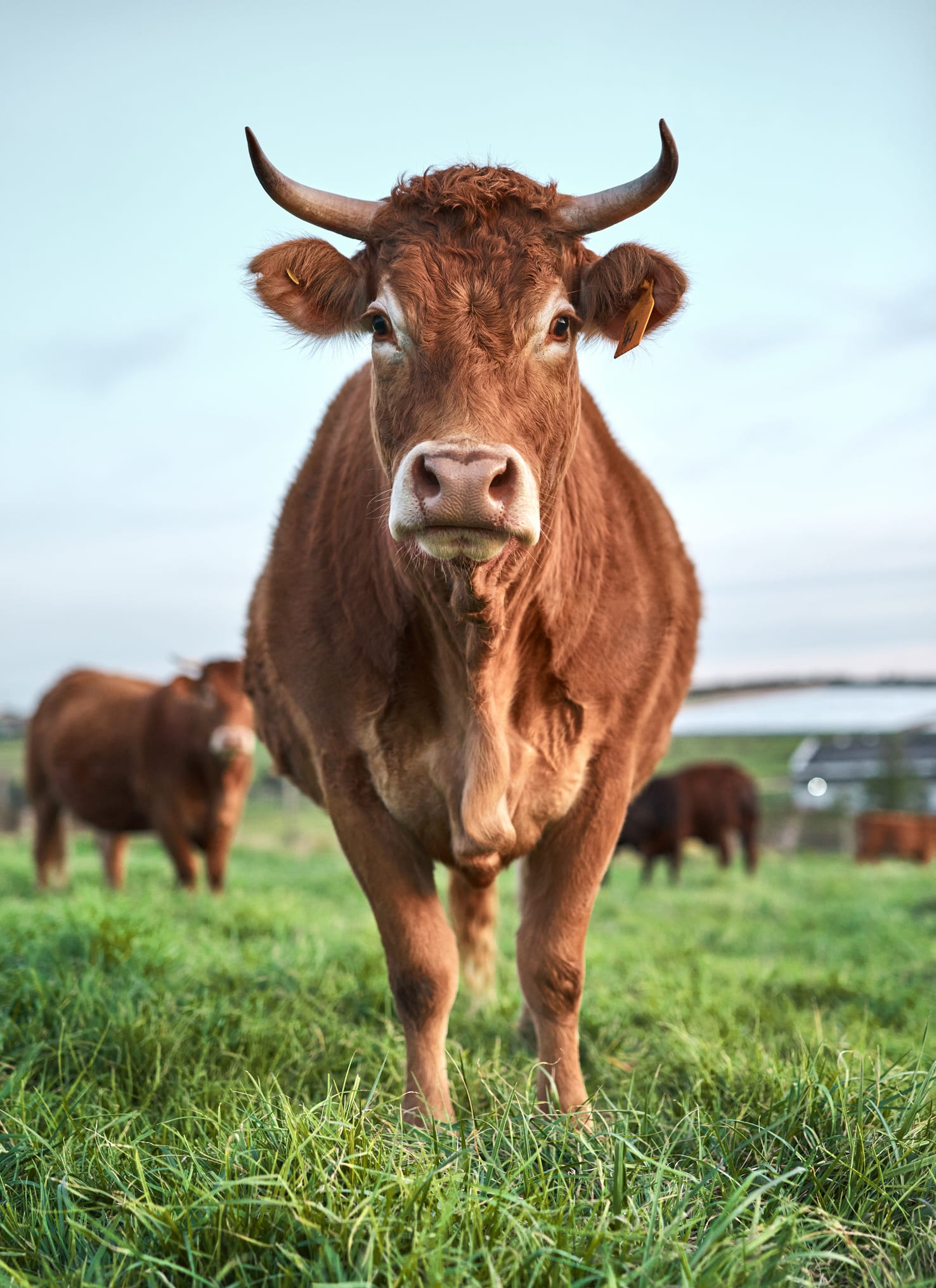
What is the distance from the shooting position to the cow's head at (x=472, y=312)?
8.12 ft

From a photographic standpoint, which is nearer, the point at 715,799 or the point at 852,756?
the point at 715,799

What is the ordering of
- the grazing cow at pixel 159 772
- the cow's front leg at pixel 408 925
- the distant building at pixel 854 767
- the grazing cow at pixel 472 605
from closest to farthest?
1. the grazing cow at pixel 472 605
2. the cow's front leg at pixel 408 925
3. the grazing cow at pixel 159 772
4. the distant building at pixel 854 767

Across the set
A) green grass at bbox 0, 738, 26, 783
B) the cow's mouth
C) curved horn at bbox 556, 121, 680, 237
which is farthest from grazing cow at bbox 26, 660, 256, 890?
green grass at bbox 0, 738, 26, 783

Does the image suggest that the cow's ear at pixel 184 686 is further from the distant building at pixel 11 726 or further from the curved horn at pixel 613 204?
the curved horn at pixel 613 204

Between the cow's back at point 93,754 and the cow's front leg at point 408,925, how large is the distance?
26.6 feet

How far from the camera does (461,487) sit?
2.39m

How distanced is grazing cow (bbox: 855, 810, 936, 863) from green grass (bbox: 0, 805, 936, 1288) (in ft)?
61.4

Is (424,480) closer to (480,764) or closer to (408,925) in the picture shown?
(480,764)

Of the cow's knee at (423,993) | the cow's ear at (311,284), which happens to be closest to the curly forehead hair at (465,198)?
the cow's ear at (311,284)

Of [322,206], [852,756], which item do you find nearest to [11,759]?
[322,206]

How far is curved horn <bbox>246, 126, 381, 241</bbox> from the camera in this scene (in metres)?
2.95

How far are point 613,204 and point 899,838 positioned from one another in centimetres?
2234

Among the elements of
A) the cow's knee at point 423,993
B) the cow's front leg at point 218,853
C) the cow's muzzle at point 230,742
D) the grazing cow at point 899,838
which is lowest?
the grazing cow at point 899,838

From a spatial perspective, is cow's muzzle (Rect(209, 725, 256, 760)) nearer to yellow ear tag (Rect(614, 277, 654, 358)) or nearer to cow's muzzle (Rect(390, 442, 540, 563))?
yellow ear tag (Rect(614, 277, 654, 358))
